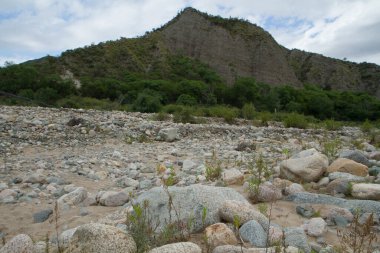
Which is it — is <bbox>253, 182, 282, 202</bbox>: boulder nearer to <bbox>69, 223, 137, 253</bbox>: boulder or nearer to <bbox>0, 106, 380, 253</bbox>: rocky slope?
<bbox>0, 106, 380, 253</bbox>: rocky slope

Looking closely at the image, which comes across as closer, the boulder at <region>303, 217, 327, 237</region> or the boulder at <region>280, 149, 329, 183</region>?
the boulder at <region>303, 217, 327, 237</region>

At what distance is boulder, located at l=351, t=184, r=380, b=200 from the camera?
3.21 metres

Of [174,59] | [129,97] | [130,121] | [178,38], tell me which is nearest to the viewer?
[130,121]

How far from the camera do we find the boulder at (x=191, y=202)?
2643mm

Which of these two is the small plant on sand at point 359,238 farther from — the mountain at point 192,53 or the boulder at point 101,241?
the mountain at point 192,53

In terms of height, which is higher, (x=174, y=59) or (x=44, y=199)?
(x=174, y=59)

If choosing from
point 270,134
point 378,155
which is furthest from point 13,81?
point 378,155

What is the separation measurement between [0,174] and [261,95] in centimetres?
3458

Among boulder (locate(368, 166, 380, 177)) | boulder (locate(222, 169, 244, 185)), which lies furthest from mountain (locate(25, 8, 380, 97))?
boulder (locate(368, 166, 380, 177))

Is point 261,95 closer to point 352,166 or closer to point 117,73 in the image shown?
point 117,73

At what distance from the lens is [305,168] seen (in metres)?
3.92

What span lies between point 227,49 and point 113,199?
47.7 m

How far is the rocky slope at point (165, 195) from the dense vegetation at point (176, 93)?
9898mm

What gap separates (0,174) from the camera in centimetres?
498
